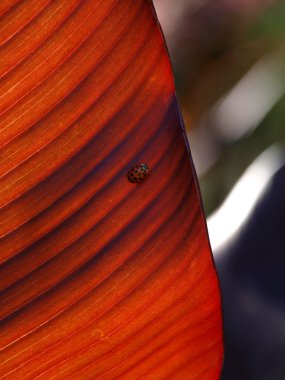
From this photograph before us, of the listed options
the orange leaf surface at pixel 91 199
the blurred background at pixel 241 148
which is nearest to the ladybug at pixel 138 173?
the orange leaf surface at pixel 91 199

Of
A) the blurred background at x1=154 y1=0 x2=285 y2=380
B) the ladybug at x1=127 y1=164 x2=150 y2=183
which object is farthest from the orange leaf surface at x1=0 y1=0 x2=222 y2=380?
the blurred background at x1=154 y1=0 x2=285 y2=380

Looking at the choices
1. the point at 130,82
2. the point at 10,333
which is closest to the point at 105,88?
the point at 130,82

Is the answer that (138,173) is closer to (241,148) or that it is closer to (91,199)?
(91,199)

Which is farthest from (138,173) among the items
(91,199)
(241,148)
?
(241,148)

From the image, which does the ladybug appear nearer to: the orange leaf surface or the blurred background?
the orange leaf surface

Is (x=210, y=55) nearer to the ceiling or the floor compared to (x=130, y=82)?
nearer to the ceiling

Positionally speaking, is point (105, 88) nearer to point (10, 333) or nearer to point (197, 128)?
point (10, 333)

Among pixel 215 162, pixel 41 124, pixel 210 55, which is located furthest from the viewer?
pixel 210 55
